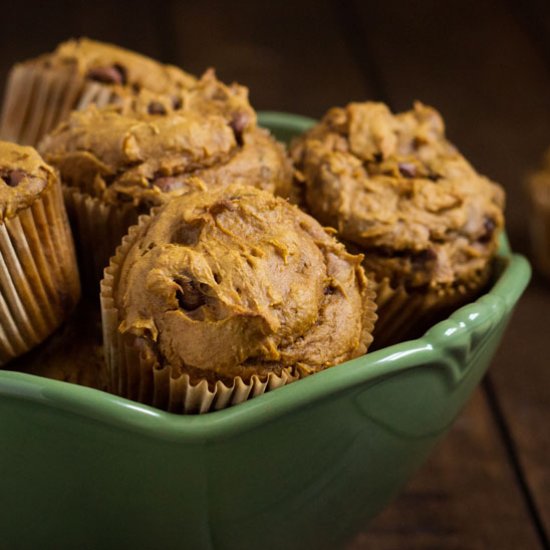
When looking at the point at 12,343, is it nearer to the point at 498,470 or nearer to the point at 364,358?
the point at 364,358

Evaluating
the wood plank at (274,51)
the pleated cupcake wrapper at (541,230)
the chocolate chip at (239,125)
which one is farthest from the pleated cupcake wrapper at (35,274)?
the wood plank at (274,51)

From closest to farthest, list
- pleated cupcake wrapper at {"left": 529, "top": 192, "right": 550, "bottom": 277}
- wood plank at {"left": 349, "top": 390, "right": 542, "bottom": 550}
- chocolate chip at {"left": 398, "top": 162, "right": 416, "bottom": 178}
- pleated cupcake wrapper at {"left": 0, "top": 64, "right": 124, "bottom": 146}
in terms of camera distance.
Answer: chocolate chip at {"left": 398, "top": 162, "right": 416, "bottom": 178}, pleated cupcake wrapper at {"left": 0, "top": 64, "right": 124, "bottom": 146}, wood plank at {"left": 349, "top": 390, "right": 542, "bottom": 550}, pleated cupcake wrapper at {"left": 529, "top": 192, "right": 550, "bottom": 277}

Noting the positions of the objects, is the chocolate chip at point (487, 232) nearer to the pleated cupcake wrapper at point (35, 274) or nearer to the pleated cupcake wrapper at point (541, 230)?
the pleated cupcake wrapper at point (35, 274)

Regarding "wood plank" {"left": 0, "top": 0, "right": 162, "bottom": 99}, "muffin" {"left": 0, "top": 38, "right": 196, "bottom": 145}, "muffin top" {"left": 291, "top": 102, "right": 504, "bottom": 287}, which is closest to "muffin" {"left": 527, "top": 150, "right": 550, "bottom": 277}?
"muffin top" {"left": 291, "top": 102, "right": 504, "bottom": 287}

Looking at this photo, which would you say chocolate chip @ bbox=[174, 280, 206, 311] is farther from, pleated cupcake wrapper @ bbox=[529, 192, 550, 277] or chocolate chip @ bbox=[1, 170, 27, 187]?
pleated cupcake wrapper @ bbox=[529, 192, 550, 277]

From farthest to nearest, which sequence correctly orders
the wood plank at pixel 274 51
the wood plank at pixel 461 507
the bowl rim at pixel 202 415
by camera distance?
the wood plank at pixel 274 51, the wood plank at pixel 461 507, the bowl rim at pixel 202 415

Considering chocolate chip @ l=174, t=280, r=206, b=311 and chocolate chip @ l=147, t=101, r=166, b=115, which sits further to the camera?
chocolate chip @ l=147, t=101, r=166, b=115

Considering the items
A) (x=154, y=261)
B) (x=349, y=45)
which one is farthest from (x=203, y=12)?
(x=154, y=261)
